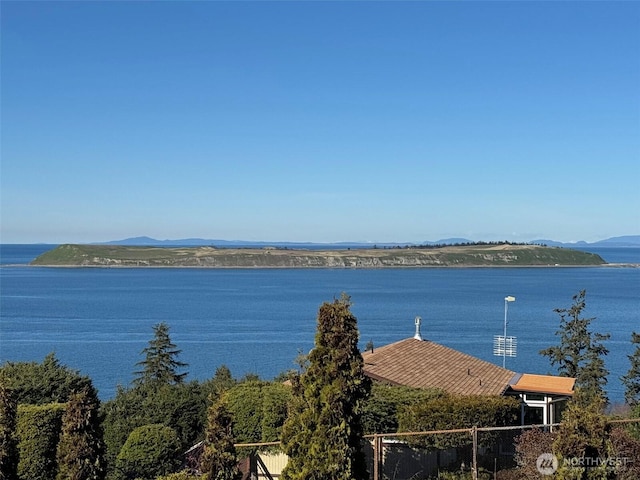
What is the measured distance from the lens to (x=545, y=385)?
18.4 m

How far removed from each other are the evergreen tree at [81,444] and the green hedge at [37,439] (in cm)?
377

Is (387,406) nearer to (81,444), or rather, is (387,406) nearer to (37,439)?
(81,444)

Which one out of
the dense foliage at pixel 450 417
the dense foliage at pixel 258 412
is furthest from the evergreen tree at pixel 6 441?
the dense foliage at pixel 450 417

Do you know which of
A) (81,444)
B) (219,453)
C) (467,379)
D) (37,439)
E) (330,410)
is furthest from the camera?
(467,379)

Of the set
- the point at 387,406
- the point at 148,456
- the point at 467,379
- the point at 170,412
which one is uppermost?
the point at 387,406

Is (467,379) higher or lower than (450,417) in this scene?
lower

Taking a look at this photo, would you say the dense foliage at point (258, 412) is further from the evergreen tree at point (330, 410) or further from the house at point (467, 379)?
the evergreen tree at point (330, 410)

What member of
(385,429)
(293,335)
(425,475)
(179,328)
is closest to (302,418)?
(425,475)

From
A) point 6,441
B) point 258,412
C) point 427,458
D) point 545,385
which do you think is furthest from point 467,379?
point 6,441

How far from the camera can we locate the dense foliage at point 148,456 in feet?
49.3

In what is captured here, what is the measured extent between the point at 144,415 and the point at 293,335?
154 feet

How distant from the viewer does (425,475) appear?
13734mm

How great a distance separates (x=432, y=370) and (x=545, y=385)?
3002 millimetres

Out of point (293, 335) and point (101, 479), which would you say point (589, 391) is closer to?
point (101, 479)
